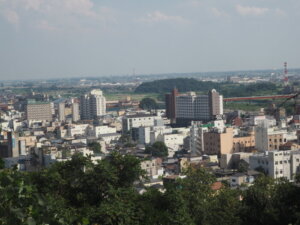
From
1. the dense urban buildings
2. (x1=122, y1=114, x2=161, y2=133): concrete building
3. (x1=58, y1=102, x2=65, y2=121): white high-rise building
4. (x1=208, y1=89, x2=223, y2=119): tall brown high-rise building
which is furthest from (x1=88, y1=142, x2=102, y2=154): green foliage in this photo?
(x1=58, y1=102, x2=65, y2=121): white high-rise building

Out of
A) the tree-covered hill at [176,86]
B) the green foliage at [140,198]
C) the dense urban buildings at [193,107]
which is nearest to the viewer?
the green foliage at [140,198]

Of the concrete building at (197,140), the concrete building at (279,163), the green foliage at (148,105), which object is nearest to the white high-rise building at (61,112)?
the green foliage at (148,105)

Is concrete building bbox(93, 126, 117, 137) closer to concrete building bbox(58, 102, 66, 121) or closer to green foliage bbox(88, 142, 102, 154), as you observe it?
green foliage bbox(88, 142, 102, 154)

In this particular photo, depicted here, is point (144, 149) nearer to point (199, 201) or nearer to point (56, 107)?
point (199, 201)

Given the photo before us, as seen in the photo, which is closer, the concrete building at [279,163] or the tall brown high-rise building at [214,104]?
the concrete building at [279,163]

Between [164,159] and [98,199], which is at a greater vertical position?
[98,199]

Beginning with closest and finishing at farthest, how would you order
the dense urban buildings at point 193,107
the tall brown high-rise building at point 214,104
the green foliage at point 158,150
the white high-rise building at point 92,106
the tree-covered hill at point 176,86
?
the green foliage at point 158,150 < the tall brown high-rise building at point 214,104 < the dense urban buildings at point 193,107 < the white high-rise building at point 92,106 < the tree-covered hill at point 176,86

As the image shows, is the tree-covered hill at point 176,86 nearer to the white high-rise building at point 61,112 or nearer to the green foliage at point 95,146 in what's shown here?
the white high-rise building at point 61,112

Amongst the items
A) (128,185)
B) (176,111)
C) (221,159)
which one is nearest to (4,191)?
(128,185)

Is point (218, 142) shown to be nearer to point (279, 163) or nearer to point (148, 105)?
point (279, 163)
